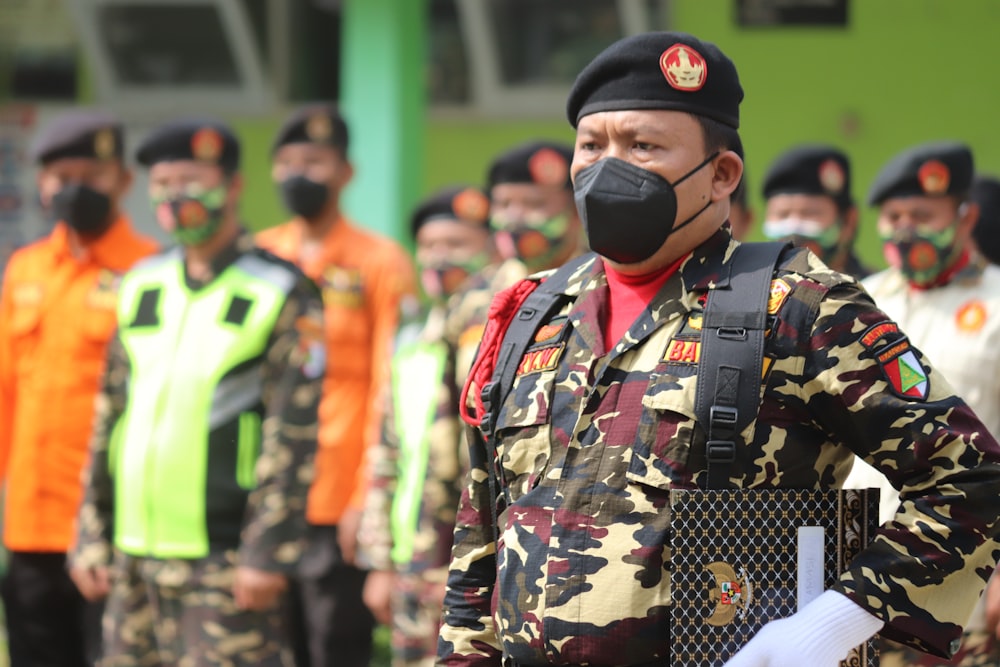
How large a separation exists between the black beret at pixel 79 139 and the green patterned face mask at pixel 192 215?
1.38 meters

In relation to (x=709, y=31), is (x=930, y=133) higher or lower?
lower

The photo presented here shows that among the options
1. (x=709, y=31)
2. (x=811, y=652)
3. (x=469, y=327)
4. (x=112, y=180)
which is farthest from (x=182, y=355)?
(x=709, y=31)

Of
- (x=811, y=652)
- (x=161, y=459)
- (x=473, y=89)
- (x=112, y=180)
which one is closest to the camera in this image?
(x=811, y=652)

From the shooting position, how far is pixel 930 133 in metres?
8.84

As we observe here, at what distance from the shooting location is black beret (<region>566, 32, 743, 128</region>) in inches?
105

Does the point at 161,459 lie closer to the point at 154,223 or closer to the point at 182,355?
the point at 182,355

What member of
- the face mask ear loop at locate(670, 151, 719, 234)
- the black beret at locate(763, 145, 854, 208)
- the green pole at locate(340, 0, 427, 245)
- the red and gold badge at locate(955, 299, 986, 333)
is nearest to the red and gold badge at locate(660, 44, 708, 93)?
the face mask ear loop at locate(670, 151, 719, 234)

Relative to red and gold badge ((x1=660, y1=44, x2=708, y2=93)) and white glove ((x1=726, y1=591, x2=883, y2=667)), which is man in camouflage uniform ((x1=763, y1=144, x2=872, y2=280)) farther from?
white glove ((x1=726, y1=591, x2=883, y2=667))

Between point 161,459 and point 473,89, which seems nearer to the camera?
point 161,459

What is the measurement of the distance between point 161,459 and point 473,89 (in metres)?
5.16

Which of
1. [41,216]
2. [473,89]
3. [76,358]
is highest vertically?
[473,89]

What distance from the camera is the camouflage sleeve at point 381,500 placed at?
20.1ft

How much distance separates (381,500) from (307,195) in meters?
2.03

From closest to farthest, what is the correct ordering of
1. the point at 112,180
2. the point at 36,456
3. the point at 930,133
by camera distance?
the point at 36,456, the point at 112,180, the point at 930,133
